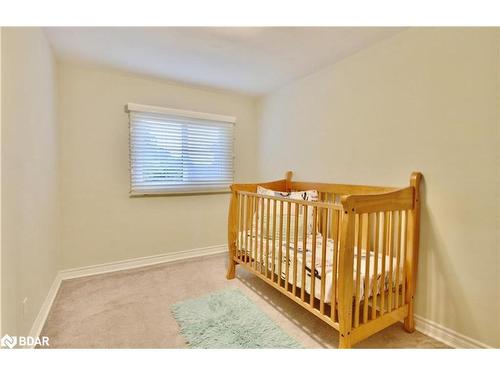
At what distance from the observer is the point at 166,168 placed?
2.82 m

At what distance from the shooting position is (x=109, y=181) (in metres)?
2.57

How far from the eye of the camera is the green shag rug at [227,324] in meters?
1.45

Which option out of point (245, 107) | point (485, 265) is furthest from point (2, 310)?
point (245, 107)

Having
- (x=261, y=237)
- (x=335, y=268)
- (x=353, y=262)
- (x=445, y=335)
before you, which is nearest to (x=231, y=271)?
(x=261, y=237)

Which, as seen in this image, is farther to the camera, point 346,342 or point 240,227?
point 240,227

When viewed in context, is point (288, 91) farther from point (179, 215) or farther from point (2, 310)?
point (2, 310)

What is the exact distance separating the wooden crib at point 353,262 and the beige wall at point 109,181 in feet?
4.09

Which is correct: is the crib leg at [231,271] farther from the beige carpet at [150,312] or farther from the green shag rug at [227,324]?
the green shag rug at [227,324]

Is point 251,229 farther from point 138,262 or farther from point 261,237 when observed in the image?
point 138,262

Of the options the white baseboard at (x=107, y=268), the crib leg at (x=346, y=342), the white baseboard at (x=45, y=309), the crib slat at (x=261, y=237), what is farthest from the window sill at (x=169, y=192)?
the crib leg at (x=346, y=342)

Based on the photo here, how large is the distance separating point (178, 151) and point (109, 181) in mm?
804

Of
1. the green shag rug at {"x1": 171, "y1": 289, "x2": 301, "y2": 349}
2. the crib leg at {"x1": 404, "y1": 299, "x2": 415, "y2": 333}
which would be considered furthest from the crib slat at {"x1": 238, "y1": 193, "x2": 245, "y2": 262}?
the crib leg at {"x1": 404, "y1": 299, "x2": 415, "y2": 333}

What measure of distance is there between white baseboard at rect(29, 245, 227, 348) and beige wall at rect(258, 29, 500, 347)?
1.98m
